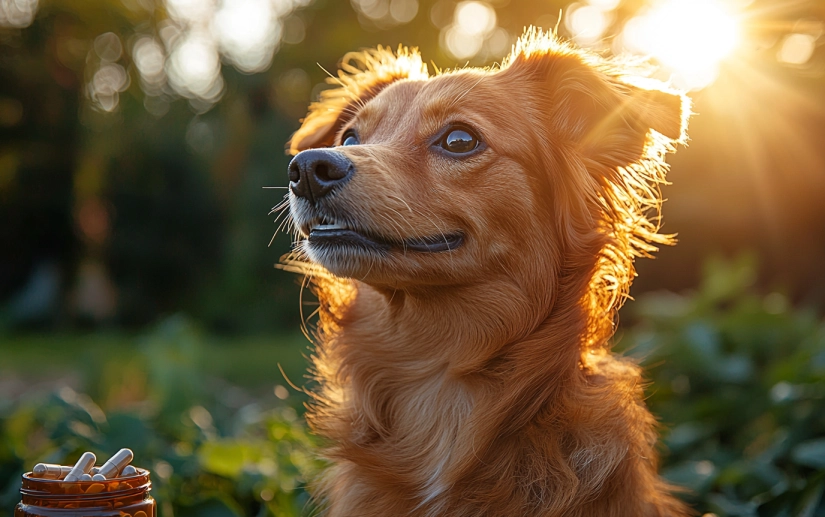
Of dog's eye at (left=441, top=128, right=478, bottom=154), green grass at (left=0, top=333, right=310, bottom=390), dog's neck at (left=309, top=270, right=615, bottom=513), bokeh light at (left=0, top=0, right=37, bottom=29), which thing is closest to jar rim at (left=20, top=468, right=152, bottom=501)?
dog's neck at (left=309, top=270, right=615, bottom=513)

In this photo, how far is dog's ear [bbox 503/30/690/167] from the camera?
109 inches

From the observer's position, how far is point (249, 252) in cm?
1509

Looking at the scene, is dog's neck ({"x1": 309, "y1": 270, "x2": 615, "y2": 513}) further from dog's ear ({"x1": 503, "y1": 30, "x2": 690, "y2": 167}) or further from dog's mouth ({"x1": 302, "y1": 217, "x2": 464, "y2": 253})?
dog's ear ({"x1": 503, "y1": 30, "x2": 690, "y2": 167})

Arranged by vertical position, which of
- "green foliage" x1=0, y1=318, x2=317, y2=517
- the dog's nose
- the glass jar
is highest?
the dog's nose

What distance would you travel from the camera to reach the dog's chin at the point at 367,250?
267 centimetres

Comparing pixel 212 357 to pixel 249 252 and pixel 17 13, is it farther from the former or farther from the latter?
pixel 17 13

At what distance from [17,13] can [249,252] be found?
674cm

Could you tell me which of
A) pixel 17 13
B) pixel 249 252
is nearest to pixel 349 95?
pixel 249 252

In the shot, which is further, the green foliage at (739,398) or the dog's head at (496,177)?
the green foliage at (739,398)

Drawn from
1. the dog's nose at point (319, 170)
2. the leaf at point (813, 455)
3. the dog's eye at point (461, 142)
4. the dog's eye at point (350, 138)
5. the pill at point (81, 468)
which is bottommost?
the pill at point (81, 468)

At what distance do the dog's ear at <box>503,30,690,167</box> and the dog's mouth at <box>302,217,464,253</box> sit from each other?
2.41 ft

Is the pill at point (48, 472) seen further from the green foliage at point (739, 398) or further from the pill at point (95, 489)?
the green foliage at point (739, 398)

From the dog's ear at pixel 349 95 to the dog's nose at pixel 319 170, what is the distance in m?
1.02

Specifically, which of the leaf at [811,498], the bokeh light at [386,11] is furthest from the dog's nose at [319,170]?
the bokeh light at [386,11]
